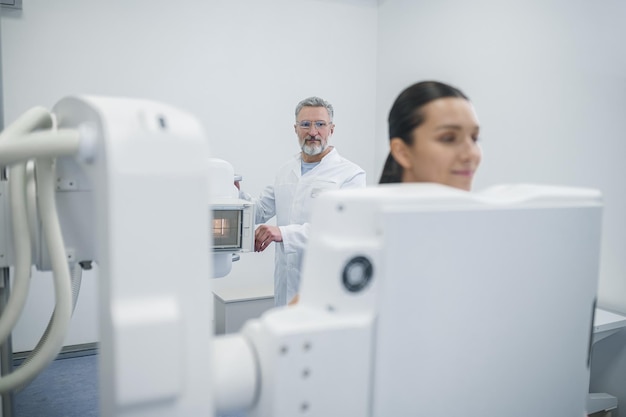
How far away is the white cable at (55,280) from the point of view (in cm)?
66

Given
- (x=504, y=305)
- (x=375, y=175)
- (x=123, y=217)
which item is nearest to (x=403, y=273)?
(x=504, y=305)

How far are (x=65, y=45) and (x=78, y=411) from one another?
6.51ft

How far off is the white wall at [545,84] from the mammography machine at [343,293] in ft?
5.99

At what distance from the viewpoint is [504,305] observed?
59cm

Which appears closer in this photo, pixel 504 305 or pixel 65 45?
pixel 504 305

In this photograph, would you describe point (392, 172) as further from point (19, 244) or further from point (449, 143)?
point (19, 244)

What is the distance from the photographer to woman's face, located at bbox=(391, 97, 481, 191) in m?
0.98

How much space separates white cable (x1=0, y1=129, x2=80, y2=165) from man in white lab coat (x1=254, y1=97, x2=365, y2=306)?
→ 1.80 metres

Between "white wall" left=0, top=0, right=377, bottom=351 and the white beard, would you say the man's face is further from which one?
"white wall" left=0, top=0, right=377, bottom=351

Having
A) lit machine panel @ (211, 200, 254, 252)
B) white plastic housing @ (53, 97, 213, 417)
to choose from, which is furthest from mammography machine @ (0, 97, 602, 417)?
lit machine panel @ (211, 200, 254, 252)

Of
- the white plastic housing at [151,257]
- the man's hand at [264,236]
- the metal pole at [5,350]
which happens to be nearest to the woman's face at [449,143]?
the white plastic housing at [151,257]

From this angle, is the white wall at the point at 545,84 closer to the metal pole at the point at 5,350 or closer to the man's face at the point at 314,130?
the man's face at the point at 314,130

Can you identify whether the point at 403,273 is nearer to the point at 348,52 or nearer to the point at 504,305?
the point at 504,305

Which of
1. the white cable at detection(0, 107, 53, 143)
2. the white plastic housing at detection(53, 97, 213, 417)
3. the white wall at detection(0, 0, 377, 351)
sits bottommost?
the white plastic housing at detection(53, 97, 213, 417)
